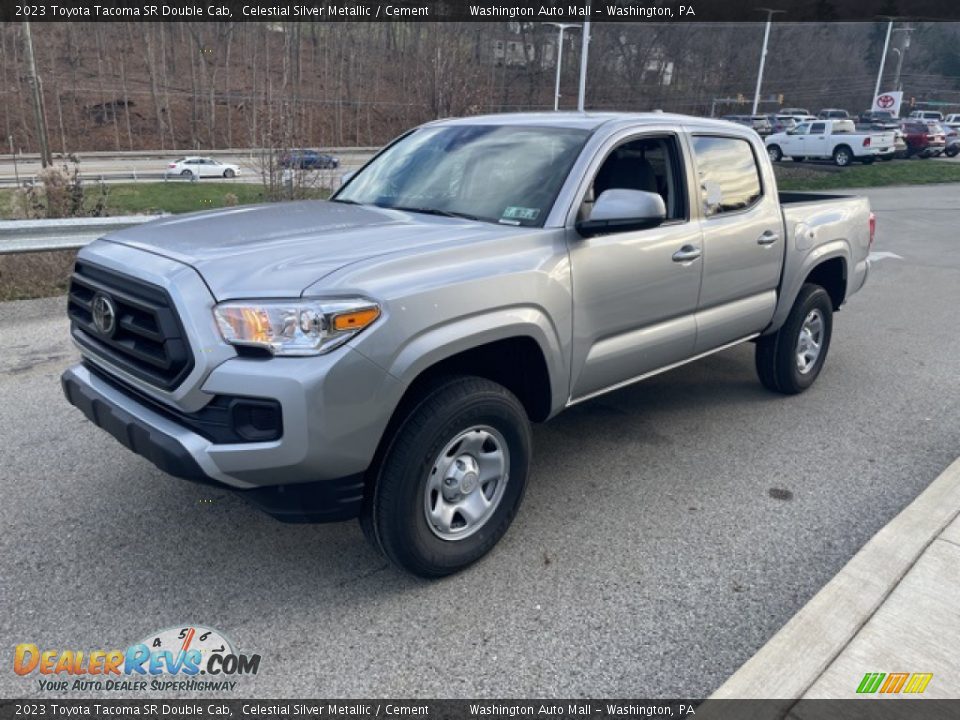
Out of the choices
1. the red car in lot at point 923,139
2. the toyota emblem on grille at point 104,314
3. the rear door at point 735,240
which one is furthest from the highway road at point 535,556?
the red car in lot at point 923,139

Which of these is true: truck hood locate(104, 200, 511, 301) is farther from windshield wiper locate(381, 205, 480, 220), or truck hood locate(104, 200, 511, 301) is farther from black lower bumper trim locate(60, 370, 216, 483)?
black lower bumper trim locate(60, 370, 216, 483)

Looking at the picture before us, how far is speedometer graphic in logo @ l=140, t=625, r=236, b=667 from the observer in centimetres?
271

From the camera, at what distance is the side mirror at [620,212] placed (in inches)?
133

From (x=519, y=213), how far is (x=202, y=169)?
3559 cm

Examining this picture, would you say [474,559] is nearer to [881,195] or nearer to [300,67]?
[881,195]

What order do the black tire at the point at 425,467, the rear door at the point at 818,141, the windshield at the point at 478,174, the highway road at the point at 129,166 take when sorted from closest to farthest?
the black tire at the point at 425,467 < the windshield at the point at 478,174 < the rear door at the point at 818,141 < the highway road at the point at 129,166

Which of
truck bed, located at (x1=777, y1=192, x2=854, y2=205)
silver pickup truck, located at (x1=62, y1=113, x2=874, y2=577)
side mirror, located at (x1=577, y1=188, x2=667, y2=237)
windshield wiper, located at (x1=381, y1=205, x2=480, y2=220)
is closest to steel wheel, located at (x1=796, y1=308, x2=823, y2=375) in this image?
truck bed, located at (x1=777, y1=192, x2=854, y2=205)

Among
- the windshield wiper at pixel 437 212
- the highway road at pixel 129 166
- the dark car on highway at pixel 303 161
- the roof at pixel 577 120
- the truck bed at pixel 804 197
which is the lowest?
the highway road at pixel 129 166

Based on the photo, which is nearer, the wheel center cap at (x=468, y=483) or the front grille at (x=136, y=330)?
the front grille at (x=136, y=330)

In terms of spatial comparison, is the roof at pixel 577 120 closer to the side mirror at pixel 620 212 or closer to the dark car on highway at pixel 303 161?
the side mirror at pixel 620 212

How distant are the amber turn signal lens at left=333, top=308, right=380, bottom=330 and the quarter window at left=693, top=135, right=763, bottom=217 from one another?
2.39 m

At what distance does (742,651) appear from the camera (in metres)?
2.77

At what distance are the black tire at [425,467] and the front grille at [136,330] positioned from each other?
0.83m

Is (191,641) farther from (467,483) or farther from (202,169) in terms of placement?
(202,169)
